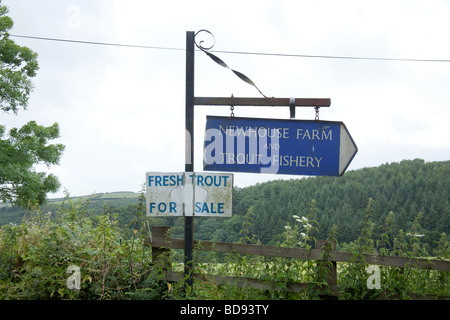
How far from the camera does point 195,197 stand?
6582mm

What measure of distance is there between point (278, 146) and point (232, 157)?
746 mm

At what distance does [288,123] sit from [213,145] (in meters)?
1.24

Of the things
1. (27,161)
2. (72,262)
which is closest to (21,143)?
(27,161)

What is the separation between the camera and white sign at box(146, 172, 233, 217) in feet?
21.5

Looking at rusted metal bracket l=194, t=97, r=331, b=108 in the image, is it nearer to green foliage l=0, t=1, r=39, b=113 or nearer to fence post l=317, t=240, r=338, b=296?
fence post l=317, t=240, r=338, b=296

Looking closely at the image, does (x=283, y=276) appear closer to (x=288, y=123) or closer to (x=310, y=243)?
(x=310, y=243)

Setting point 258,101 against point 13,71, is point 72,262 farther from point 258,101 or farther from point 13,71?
point 13,71

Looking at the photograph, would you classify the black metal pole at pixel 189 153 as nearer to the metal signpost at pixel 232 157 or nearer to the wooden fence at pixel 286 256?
the metal signpost at pixel 232 157

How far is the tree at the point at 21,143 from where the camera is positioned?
68.4ft

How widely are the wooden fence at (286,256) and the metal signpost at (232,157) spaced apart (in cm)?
28

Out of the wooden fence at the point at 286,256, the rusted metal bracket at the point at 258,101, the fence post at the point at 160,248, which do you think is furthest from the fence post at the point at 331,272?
the fence post at the point at 160,248

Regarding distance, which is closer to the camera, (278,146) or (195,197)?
(195,197)

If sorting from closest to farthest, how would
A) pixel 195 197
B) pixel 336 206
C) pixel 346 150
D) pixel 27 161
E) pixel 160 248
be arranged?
pixel 195 197, pixel 346 150, pixel 160 248, pixel 27 161, pixel 336 206

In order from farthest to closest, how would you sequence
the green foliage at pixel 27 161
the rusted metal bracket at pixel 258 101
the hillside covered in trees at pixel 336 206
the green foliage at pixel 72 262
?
the green foliage at pixel 27 161 < the hillside covered in trees at pixel 336 206 < the rusted metal bracket at pixel 258 101 < the green foliage at pixel 72 262
